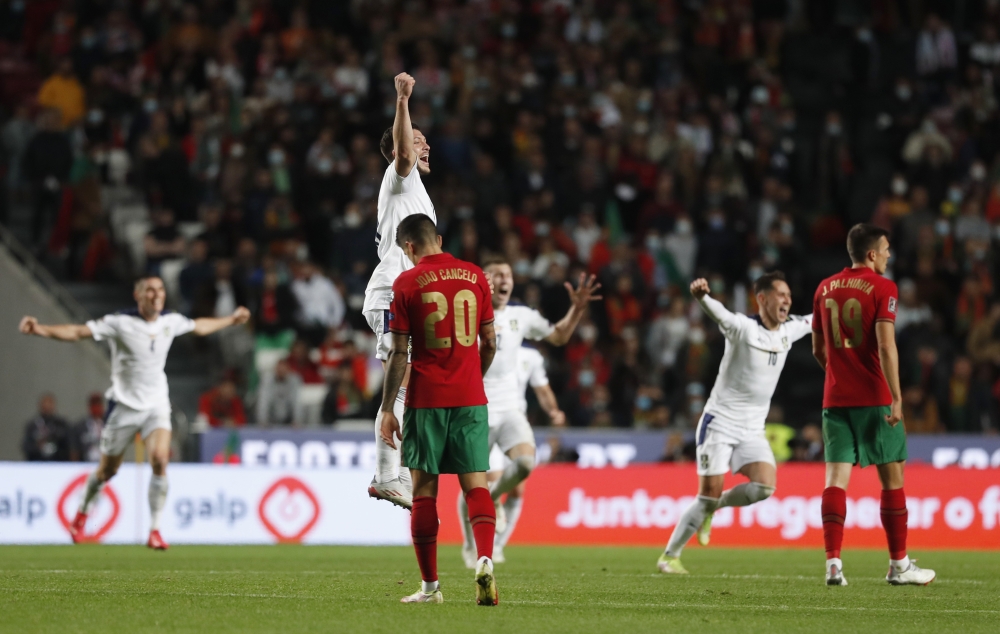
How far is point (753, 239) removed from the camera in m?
23.4

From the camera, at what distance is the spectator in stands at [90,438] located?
65.2 ft

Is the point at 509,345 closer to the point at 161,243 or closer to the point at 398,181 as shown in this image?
the point at 398,181

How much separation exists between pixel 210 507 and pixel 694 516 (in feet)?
25.3

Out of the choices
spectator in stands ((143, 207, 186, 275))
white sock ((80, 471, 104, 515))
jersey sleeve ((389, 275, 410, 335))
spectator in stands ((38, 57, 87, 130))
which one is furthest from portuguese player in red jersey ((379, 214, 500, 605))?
spectator in stands ((38, 57, 87, 130))

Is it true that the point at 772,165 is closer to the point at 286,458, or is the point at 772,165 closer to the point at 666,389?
the point at 666,389

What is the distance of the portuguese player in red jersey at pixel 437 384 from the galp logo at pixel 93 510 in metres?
10.1

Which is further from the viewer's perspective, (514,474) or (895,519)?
(514,474)

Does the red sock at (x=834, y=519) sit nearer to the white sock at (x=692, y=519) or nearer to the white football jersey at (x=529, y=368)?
the white sock at (x=692, y=519)

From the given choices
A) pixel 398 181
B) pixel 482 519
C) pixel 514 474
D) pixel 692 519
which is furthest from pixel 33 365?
pixel 482 519

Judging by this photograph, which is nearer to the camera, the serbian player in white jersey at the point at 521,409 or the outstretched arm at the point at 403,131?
the outstretched arm at the point at 403,131

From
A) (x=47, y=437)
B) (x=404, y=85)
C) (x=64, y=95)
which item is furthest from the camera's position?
(x=64, y=95)

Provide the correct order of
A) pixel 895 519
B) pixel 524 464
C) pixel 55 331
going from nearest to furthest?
1. pixel 895 519
2. pixel 524 464
3. pixel 55 331

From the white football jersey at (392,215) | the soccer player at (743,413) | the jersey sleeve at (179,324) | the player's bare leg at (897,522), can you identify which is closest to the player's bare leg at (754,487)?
the soccer player at (743,413)

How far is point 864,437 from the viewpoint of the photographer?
10.9 metres
